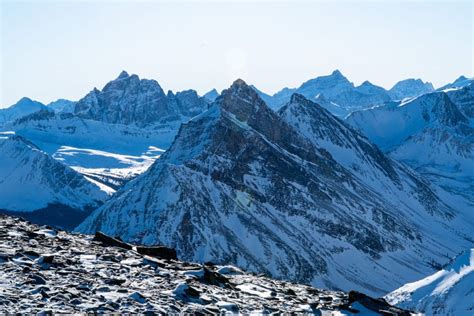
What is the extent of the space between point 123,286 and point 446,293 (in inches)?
6162

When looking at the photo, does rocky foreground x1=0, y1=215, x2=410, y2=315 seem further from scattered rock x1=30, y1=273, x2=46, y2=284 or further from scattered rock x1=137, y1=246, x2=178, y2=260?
scattered rock x1=137, y1=246, x2=178, y2=260

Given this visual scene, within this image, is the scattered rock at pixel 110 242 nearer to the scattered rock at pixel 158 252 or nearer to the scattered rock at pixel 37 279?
the scattered rock at pixel 158 252

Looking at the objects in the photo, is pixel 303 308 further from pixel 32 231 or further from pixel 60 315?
pixel 32 231

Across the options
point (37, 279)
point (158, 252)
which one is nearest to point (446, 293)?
point (158, 252)

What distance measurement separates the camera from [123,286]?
33.1 meters

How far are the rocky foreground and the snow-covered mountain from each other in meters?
134

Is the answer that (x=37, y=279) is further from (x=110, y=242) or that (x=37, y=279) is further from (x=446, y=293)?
(x=446, y=293)

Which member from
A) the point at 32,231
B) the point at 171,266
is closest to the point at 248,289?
the point at 171,266

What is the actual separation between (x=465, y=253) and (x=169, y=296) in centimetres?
18137

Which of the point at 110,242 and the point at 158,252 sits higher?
the point at 110,242

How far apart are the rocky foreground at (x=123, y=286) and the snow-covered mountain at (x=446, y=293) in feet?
439

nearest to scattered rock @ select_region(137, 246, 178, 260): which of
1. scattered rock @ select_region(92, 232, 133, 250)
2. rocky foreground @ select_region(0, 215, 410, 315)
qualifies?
rocky foreground @ select_region(0, 215, 410, 315)

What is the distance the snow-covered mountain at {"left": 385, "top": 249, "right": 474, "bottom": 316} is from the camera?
166 m

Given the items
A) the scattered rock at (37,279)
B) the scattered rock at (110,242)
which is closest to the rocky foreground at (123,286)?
the scattered rock at (37,279)
